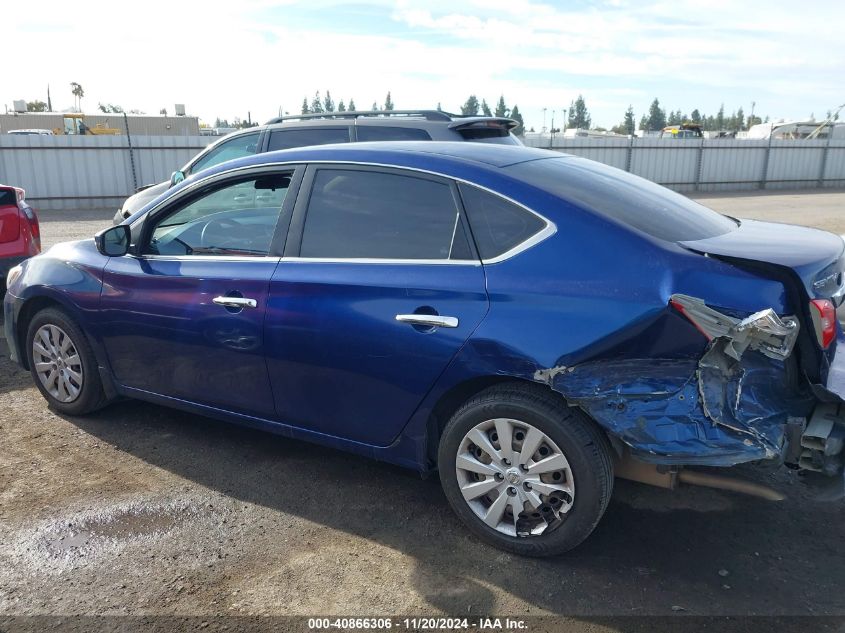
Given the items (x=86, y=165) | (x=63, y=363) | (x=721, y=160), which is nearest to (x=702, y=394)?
(x=63, y=363)

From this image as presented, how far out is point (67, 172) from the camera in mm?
18219

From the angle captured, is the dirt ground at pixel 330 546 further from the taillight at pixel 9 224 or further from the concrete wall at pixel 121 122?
the concrete wall at pixel 121 122

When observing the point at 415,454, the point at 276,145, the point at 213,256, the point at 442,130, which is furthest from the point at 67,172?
the point at 415,454

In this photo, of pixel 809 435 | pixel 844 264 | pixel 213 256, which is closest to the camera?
pixel 809 435

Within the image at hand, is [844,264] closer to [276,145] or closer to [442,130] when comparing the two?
[442,130]

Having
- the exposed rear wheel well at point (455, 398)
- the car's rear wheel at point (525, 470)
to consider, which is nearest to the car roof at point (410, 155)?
the exposed rear wheel well at point (455, 398)

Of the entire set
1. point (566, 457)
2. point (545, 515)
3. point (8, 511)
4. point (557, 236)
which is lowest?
point (8, 511)

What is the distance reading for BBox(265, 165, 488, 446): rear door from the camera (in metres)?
3.20

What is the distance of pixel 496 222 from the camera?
10.5 feet

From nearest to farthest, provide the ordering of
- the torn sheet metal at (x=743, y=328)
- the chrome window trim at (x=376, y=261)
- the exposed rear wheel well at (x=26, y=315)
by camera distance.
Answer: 1. the torn sheet metal at (x=743, y=328)
2. the chrome window trim at (x=376, y=261)
3. the exposed rear wheel well at (x=26, y=315)

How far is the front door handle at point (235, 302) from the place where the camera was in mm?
3653

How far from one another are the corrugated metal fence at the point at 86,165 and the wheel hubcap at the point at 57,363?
15238mm

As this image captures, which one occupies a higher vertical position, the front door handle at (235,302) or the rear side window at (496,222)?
the rear side window at (496,222)

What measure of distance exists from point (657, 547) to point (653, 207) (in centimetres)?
158
